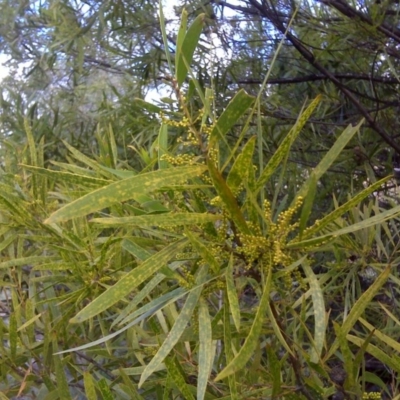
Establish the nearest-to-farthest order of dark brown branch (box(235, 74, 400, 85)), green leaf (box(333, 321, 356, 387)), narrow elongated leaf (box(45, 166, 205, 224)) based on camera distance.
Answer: narrow elongated leaf (box(45, 166, 205, 224)) < green leaf (box(333, 321, 356, 387)) < dark brown branch (box(235, 74, 400, 85))

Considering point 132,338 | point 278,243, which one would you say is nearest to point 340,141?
point 278,243

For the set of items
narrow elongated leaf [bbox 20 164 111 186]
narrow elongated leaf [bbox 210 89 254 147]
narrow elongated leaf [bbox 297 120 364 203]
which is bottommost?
narrow elongated leaf [bbox 297 120 364 203]

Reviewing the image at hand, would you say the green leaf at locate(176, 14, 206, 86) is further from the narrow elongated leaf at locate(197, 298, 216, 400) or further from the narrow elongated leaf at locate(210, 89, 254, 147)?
the narrow elongated leaf at locate(197, 298, 216, 400)

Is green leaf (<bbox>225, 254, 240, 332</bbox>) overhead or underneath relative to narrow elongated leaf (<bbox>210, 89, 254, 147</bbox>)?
underneath

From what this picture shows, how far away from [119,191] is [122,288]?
0.06 metres

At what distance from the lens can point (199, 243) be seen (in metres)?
0.30

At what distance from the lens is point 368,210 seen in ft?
1.72

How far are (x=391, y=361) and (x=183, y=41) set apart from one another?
0.83 feet

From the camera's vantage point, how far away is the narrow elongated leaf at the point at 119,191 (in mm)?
241

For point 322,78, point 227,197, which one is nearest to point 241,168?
point 227,197

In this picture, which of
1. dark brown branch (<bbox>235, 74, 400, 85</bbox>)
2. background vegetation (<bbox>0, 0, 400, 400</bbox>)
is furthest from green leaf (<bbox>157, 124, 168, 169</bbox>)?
dark brown branch (<bbox>235, 74, 400, 85</bbox>)

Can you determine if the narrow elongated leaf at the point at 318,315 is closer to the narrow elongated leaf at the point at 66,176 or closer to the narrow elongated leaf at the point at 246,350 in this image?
the narrow elongated leaf at the point at 246,350

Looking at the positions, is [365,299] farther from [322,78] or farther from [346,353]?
[322,78]

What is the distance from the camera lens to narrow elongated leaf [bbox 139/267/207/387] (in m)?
0.29
